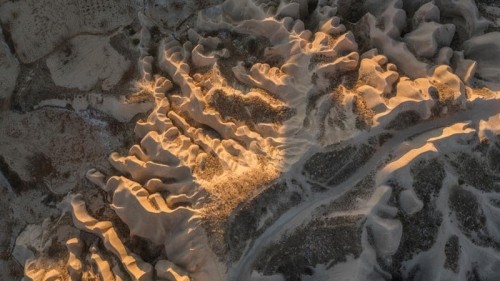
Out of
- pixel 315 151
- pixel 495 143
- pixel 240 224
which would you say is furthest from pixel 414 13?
pixel 240 224

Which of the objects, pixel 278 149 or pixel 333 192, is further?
pixel 278 149

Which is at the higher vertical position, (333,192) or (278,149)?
(278,149)

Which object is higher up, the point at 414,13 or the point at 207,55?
the point at 414,13

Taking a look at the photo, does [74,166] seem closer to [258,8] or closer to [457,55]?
[258,8]
